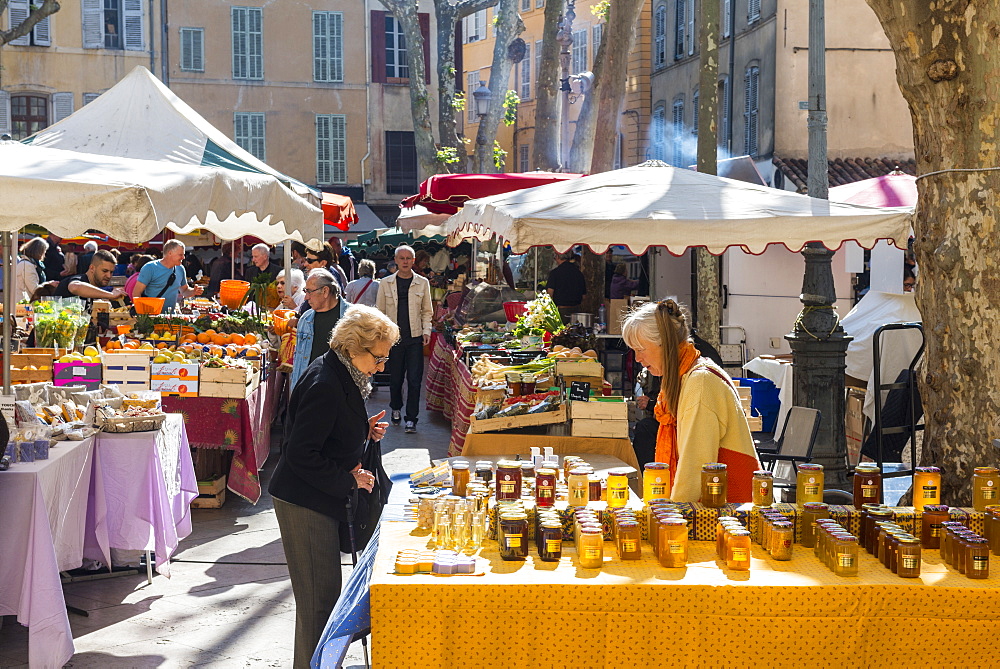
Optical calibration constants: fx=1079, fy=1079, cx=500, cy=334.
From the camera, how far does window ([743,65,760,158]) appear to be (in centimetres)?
2248

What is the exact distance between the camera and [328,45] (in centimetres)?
3275

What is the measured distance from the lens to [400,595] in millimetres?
3303

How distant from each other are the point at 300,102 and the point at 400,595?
3095 centimetres

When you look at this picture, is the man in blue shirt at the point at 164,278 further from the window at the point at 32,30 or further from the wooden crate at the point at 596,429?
the window at the point at 32,30

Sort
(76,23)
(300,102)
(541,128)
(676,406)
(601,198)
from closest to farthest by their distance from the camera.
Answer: (676,406)
(601,198)
(541,128)
(76,23)
(300,102)

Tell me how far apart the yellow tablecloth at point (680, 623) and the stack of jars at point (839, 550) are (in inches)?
2.8

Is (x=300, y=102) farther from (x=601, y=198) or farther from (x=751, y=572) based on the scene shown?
(x=751, y=572)

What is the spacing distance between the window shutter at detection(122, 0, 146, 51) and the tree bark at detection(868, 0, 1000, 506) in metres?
29.7

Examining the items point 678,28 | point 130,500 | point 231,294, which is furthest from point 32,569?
point 678,28

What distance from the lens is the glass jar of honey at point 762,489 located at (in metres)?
3.89

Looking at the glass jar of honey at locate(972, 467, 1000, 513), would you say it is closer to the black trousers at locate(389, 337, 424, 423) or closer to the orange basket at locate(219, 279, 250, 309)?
the black trousers at locate(389, 337, 424, 423)

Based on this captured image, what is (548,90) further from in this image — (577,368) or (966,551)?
(966,551)

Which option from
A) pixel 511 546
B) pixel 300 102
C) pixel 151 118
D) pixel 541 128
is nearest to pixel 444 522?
pixel 511 546

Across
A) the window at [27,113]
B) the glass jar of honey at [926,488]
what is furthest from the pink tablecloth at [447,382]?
the window at [27,113]
